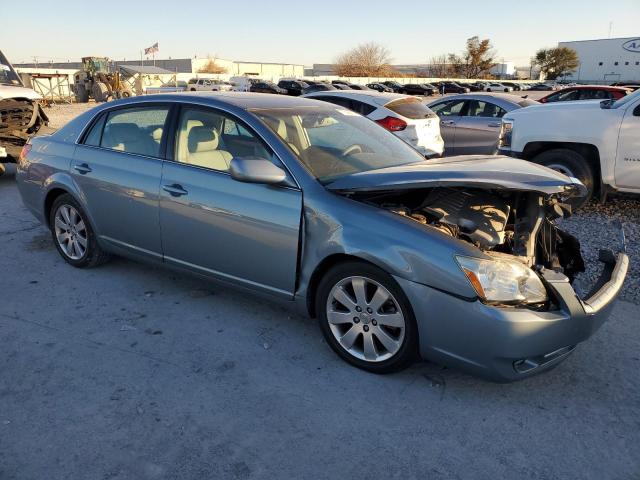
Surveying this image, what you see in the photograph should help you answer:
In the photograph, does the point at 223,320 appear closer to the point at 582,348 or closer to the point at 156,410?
the point at 156,410

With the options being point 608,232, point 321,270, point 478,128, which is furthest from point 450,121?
point 321,270

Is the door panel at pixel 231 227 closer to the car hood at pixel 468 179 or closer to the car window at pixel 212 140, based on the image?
the car window at pixel 212 140

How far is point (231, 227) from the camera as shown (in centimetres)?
355

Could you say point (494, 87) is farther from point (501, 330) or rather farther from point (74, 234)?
point (501, 330)

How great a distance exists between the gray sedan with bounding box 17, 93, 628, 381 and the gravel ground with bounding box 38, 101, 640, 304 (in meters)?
0.81

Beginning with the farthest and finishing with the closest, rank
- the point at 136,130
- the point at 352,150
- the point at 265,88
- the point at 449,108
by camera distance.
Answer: the point at 265,88
the point at 449,108
the point at 136,130
the point at 352,150

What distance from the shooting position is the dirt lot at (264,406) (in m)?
2.47

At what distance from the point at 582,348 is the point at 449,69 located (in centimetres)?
9417

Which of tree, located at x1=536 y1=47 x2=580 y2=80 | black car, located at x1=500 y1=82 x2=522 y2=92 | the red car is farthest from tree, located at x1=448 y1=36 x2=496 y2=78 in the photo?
the red car

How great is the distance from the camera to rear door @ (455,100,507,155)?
10.4 metres

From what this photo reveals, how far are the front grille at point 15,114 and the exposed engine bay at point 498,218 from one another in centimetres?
825

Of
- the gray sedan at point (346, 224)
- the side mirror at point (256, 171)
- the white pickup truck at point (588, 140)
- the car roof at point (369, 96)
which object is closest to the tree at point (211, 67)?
the car roof at point (369, 96)

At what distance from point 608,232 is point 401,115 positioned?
3861 mm

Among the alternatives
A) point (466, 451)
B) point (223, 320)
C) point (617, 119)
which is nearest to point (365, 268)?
point (466, 451)
